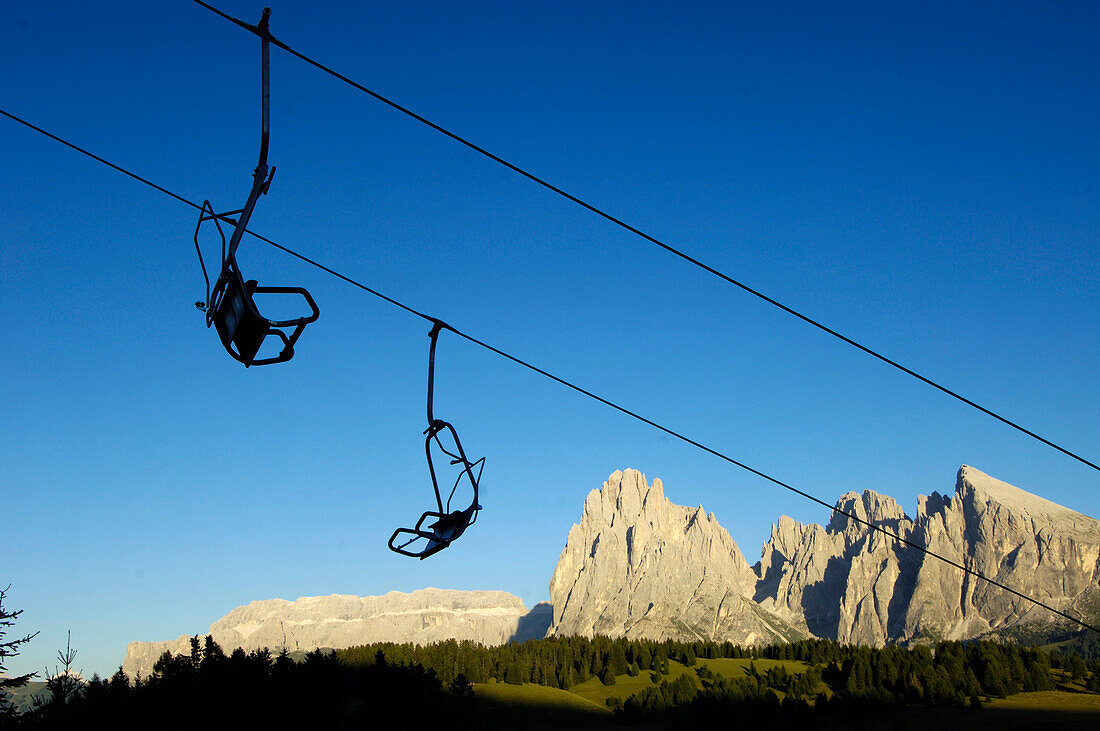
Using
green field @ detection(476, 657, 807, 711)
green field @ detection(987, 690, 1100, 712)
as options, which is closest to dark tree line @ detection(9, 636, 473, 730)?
green field @ detection(476, 657, 807, 711)

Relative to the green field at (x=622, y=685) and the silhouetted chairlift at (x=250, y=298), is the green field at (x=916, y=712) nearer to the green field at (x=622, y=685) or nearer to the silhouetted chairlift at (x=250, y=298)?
the green field at (x=622, y=685)

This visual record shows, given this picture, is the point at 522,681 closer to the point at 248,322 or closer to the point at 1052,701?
the point at 1052,701

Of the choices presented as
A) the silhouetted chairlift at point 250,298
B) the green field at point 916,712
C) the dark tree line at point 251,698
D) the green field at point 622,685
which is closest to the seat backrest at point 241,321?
the silhouetted chairlift at point 250,298

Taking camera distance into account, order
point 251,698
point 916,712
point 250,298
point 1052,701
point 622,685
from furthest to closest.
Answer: point 622,685 < point 1052,701 < point 916,712 < point 251,698 < point 250,298

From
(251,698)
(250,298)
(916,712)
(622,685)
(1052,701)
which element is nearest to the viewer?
(250,298)

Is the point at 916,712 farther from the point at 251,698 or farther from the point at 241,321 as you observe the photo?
the point at 241,321

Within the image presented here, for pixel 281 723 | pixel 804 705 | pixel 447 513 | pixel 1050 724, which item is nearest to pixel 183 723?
pixel 281 723

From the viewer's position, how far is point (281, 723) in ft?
273

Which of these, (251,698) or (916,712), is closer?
(251,698)

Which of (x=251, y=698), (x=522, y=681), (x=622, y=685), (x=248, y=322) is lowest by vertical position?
(x=251, y=698)

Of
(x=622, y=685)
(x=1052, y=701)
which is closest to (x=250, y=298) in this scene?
(x=1052, y=701)

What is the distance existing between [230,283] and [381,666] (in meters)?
105

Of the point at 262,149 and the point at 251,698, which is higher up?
the point at 262,149

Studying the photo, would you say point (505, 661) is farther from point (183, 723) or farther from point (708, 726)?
point (183, 723)
